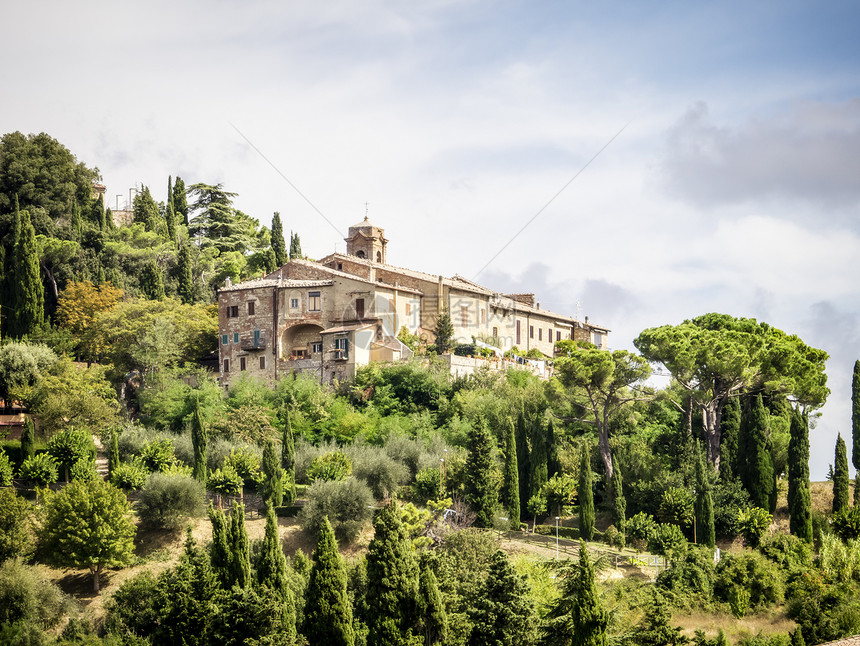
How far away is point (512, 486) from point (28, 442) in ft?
60.9

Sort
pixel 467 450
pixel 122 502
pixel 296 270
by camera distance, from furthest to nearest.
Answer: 1. pixel 296 270
2. pixel 467 450
3. pixel 122 502

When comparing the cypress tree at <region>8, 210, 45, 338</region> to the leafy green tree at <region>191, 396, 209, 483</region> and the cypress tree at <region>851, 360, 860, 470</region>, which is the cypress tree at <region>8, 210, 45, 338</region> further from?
the cypress tree at <region>851, 360, 860, 470</region>

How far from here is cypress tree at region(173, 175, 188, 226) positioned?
2832 inches

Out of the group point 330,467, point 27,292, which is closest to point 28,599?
point 330,467

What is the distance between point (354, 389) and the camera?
164ft

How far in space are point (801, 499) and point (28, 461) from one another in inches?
1105

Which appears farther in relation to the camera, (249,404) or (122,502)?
(249,404)

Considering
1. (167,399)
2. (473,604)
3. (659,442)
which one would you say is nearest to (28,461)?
(167,399)

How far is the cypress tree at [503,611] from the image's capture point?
27.6 meters

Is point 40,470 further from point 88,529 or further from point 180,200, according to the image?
point 180,200

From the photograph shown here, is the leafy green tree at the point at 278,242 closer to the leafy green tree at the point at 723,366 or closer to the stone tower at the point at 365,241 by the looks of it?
the stone tower at the point at 365,241

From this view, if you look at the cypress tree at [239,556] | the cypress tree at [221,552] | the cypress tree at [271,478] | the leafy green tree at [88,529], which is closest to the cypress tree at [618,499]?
the cypress tree at [271,478]

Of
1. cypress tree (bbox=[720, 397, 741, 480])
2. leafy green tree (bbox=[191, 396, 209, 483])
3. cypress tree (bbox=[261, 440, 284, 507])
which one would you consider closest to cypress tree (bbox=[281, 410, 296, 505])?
cypress tree (bbox=[261, 440, 284, 507])

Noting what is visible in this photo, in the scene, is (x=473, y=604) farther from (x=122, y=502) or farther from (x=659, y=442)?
(x=659, y=442)
